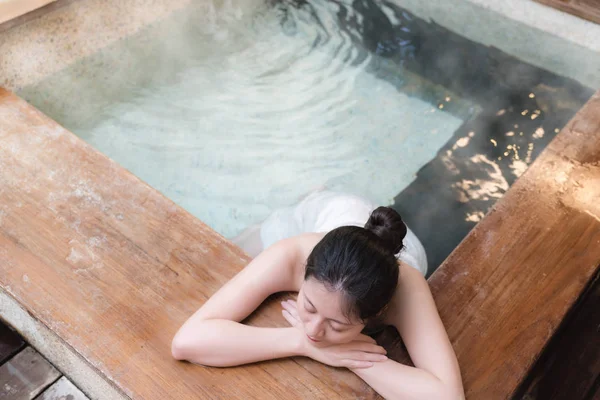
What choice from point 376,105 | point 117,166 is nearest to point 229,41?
point 376,105

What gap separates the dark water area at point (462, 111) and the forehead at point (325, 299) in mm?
1356

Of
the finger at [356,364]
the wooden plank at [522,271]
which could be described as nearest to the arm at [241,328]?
the finger at [356,364]

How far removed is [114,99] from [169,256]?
1675 mm

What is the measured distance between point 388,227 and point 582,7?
2562 millimetres

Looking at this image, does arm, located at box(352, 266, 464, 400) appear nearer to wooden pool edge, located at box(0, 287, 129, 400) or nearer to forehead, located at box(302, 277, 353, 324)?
forehead, located at box(302, 277, 353, 324)

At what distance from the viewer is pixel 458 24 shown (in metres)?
3.46

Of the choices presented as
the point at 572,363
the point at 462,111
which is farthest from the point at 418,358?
the point at 462,111

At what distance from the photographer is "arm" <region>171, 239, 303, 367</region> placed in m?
1.33

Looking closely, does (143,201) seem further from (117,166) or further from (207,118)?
(207,118)

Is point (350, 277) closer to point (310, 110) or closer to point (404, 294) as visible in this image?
point (404, 294)

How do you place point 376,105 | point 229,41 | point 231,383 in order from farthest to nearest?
point 229,41, point 376,105, point 231,383

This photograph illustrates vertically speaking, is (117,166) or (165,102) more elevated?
(117,166)

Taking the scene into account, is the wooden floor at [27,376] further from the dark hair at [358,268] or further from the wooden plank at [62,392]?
the dark hair at [358,268]

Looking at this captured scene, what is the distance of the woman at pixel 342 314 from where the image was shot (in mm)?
1140
